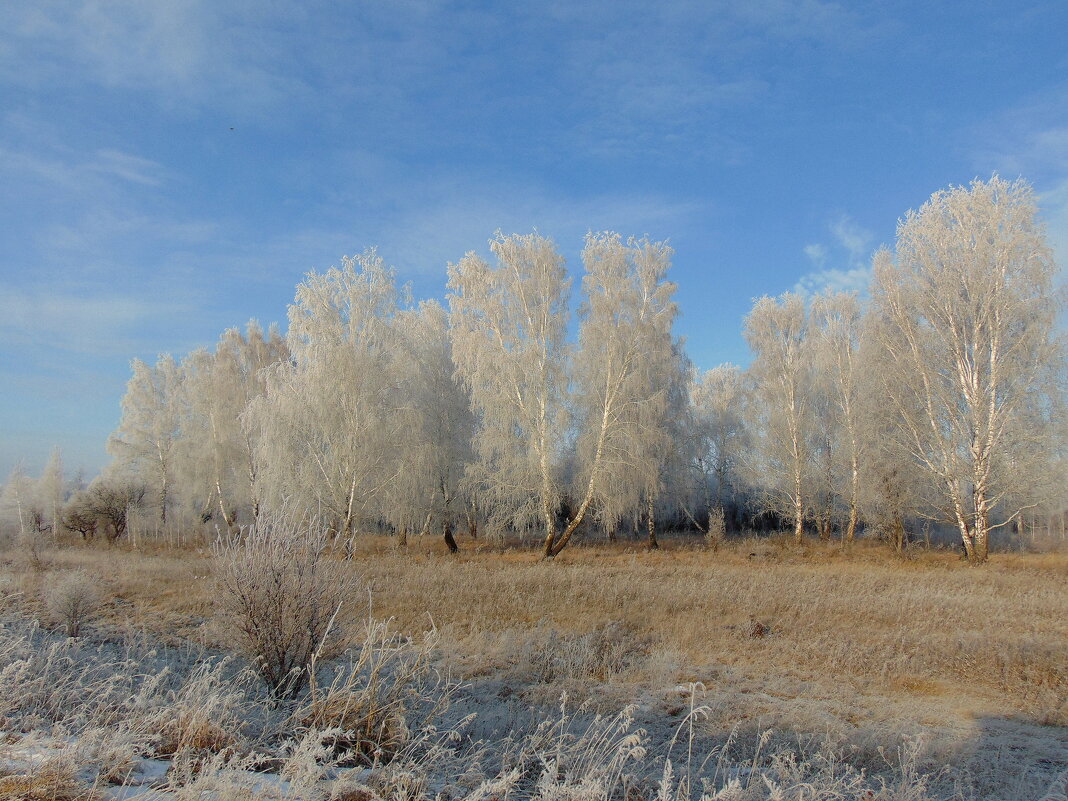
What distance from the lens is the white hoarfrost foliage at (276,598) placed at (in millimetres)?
5180

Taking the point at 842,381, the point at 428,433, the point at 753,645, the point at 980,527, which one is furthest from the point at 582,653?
the point at 842,381

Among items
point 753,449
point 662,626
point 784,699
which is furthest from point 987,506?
point 784,699

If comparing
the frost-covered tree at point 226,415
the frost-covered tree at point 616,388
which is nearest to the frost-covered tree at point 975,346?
the frost-covered tree at point 616,388

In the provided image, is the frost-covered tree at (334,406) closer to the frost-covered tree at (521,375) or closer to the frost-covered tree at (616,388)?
the frost-covered tree at (521,375)

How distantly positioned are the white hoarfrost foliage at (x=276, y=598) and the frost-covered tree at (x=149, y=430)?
30007mm

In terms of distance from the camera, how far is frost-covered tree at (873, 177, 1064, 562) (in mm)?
17031

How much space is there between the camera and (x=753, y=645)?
8719 mm

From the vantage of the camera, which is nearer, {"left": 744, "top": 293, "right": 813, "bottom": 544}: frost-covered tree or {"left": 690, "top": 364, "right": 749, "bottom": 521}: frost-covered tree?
{"left": 744, "top": 293, "right": 813, "bottom": 544}: frost-covered tree

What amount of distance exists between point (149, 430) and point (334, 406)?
19120 mm

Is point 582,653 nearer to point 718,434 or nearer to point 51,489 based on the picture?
point 718,434

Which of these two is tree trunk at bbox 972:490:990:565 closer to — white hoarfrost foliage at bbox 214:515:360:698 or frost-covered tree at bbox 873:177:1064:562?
frost-covered tree at bbox 873:177:1064:562

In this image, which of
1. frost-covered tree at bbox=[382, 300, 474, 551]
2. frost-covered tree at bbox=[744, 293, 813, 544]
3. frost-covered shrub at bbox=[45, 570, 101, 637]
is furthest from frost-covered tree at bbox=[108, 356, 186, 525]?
frost-covered tree at bbox=[744, 293, 813, 544]

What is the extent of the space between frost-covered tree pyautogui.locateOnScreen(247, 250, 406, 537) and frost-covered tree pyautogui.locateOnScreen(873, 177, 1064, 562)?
56.4 ft

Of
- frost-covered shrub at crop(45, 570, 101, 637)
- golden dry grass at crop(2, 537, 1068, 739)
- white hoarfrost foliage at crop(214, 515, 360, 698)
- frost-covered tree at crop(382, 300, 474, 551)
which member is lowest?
golden dry grass at crop(2, 537, 1068, 739)
